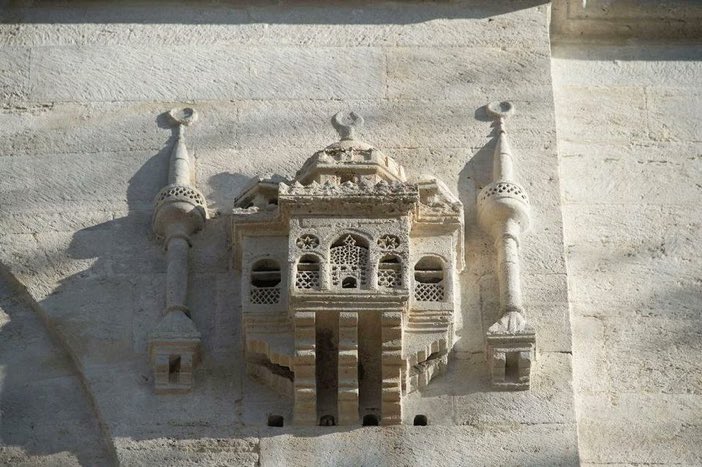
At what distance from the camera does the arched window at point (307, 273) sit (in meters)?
10.1

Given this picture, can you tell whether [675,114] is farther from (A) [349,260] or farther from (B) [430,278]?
(A) [349,260]

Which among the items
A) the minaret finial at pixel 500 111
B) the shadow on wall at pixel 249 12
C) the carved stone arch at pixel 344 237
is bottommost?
the carved stone arch at pixel 344 237

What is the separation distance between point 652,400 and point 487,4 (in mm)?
2901

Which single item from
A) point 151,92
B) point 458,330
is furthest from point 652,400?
point 151,92

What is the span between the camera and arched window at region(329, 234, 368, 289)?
1011 cm

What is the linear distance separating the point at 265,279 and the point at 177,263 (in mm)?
547

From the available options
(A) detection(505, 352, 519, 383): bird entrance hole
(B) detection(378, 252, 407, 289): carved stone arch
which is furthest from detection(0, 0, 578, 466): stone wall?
(B) detection(378, 252, 407, 289): carved stone arch

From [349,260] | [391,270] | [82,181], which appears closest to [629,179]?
[391,270]

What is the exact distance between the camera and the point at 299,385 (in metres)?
10.1

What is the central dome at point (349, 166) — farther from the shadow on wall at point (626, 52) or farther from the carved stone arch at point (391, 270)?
the shadow on wall at point (626, 52)

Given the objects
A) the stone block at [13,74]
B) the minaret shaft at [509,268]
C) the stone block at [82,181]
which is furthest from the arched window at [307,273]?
the stone block at [13,74]

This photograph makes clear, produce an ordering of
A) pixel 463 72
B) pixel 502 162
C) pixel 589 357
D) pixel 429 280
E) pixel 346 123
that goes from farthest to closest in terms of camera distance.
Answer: pixel 463 72 < pixel 346 123 < pixel 502 162 < pixel 589 357 < pixel 429 280

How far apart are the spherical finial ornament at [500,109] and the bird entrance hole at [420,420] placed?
2124 mm

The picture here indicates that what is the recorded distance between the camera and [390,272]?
10156 mm
